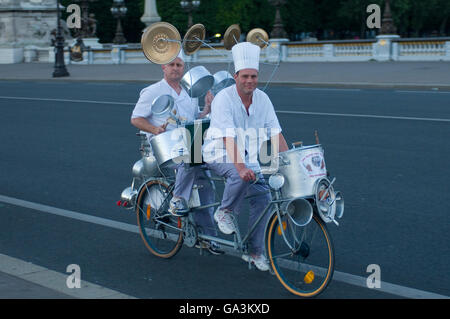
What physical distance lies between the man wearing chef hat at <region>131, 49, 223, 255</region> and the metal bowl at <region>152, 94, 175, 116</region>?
10 centimetres

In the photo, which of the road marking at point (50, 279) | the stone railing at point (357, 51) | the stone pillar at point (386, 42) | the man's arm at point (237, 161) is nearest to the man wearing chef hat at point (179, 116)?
the man's arm at point (237, 161)

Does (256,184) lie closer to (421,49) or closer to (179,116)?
(179,116)

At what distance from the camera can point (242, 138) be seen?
17.2 ft

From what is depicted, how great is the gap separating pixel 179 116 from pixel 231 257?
121 centimetres

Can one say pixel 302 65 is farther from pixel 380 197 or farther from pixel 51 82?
pixel 380 197

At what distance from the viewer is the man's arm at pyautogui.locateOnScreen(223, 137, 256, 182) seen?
4996 mm

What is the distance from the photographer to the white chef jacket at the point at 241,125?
5172 millimetres

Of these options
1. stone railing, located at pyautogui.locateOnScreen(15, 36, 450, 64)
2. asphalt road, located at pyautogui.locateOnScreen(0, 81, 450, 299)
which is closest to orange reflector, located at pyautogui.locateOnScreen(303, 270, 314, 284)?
asphalt road, located at pyautogui.locateOnScreen(0, 81, 450, 299)

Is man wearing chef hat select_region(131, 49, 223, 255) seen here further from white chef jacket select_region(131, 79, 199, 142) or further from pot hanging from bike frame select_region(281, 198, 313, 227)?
pot hanging from bike frame select_region(281, 198, 313, 227)

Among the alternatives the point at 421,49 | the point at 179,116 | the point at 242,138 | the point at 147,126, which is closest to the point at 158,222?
the point at 147,126

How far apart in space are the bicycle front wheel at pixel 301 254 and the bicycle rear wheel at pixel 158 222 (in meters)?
1.07

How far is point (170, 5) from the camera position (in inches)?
2869

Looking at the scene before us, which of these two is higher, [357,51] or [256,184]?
[256,184]
